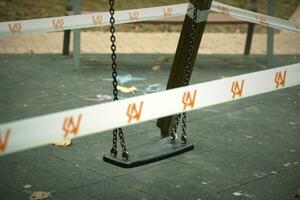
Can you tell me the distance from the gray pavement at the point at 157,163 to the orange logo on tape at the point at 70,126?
1045 mm

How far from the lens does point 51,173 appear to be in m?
4.85

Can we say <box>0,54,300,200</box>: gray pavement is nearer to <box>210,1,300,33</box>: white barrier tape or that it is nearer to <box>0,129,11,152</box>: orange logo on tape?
<box>210,1,300,33</box>: white barrier tape

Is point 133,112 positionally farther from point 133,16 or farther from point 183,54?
point 133,16

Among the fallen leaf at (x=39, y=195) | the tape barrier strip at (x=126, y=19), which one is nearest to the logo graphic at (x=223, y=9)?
the tape barrier strip at (x=126, y=19)

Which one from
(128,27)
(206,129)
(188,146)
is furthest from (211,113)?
(128,27)

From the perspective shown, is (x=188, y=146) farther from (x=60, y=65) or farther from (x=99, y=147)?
(x=60, y=65)

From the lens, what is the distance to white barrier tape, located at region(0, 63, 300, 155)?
3178mm

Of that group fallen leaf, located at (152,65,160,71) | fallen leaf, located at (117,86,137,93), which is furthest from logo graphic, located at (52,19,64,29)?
fallen leaf, located at (152,65,160,71)

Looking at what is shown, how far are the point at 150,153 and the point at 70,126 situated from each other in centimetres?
119

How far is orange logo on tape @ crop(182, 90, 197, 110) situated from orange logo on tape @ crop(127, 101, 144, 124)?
1.18ft

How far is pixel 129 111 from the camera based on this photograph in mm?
3783

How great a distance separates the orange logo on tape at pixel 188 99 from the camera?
→ 13.4 ft

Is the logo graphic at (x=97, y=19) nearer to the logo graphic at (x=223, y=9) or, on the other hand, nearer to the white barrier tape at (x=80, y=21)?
the white barrier tape at (x=80, y=21)

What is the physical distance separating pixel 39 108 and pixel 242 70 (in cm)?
369
